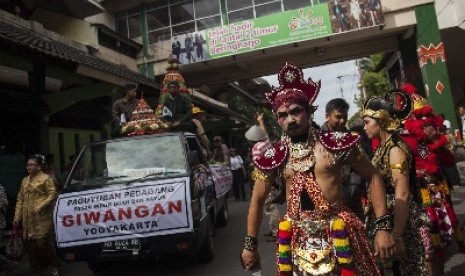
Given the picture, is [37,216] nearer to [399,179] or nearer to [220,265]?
[220,265]

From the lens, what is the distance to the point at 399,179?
3.24 meters

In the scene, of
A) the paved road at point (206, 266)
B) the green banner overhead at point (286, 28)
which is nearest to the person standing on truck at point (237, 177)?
the paved road at point (206, 266)

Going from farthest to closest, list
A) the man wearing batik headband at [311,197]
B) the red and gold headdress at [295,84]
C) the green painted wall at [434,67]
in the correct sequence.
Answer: the green painted wall at [434,67], the red and gold headdress at [295,84], the man wearing batik headband at [311,197]

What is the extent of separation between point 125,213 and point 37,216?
1542 millimetres

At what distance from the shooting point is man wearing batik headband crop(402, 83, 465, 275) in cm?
423

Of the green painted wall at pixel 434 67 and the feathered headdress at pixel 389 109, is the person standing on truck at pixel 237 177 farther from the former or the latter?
the feathered headdress at pixel 389 109

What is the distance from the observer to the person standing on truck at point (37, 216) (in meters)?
5.84

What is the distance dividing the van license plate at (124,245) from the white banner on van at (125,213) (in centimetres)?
5

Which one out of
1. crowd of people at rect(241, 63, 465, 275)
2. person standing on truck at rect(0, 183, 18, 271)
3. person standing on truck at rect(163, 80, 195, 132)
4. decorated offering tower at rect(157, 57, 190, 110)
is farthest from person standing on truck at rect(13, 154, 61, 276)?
crowd of people at rect(241, 63, 465, 275)

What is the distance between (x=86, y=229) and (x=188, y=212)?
1.25 m

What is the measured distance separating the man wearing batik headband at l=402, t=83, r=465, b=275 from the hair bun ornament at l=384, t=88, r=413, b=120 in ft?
1.80

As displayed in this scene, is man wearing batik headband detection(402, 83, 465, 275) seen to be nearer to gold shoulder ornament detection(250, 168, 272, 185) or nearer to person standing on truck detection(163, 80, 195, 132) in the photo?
gold shoulder ornament detection(250, 168, 272, 185)

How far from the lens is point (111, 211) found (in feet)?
16.9

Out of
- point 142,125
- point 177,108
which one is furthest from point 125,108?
point 142,125
